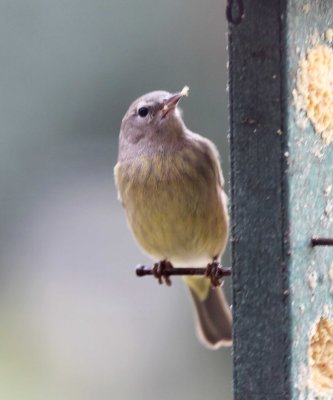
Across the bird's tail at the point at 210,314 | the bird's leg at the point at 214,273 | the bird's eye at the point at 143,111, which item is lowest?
the bird's tail at the point at 210,314

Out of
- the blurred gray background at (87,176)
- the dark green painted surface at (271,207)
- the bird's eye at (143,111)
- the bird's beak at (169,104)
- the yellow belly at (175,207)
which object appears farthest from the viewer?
the blurred gray background at (87,176)

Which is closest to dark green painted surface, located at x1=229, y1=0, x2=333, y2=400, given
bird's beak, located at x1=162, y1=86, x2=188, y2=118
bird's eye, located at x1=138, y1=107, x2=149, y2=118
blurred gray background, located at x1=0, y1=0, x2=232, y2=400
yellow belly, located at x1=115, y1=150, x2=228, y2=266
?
yellow belly, located at x1=115, y1=150, x2=228, y2=266

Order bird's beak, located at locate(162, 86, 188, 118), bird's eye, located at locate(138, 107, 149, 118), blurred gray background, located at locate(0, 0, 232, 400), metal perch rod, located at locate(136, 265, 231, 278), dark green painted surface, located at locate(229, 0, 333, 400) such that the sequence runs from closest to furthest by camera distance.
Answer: dark green painted surface, located at locate(229, 0, 333, 400)
metal perch rod, located at locate(136, 265, 231, 278)
bird's beak, located at locate(162, 86, 188, 118)
bird's eye, located at locate(138, 107, 149, 118)
blurred gray background, located at locate(0, 0, 232, 400)

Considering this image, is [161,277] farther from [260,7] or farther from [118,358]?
[118,358]

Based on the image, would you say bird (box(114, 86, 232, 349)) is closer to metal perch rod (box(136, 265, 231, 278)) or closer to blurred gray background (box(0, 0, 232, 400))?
metal perch rod (box(136, 265, 231, 278))

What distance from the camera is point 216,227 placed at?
198 inches

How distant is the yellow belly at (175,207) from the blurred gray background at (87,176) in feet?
A: 12.7

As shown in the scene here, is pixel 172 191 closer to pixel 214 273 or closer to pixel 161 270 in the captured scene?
pixel 161 270

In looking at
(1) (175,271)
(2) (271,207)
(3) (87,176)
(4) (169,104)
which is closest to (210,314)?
(4) (169,104)

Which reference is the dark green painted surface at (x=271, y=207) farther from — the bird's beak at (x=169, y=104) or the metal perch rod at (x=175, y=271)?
the bird's beak at (x=169, y=104)

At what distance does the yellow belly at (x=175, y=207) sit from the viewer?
499 centimetres

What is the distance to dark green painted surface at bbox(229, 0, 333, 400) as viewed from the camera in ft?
12.5

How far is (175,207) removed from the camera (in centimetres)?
503

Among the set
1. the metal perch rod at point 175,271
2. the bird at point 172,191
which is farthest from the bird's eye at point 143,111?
the metal perch rod at point 175,271
